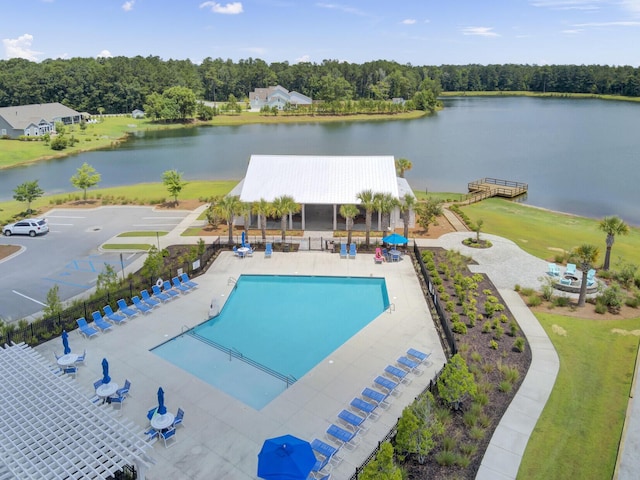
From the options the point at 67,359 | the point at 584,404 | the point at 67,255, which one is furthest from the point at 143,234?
the point at 584,404

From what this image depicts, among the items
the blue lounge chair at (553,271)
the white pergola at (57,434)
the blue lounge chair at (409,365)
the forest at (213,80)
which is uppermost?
the forest at (213,80)

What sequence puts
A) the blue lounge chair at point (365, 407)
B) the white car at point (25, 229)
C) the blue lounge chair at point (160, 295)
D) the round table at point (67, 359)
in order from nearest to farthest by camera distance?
the blue lounge chair at point (365, 407) < the round table at point (67, 359) < the blue lounge chair at point (160, 295) < the white car at point (25, 229)

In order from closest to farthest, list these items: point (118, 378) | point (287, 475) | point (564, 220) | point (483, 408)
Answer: point (287, 475) < point (483, 408) < point (118, 378) < point (564, 220)

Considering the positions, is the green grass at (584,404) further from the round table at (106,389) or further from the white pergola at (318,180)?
the white pergola at (318,180)

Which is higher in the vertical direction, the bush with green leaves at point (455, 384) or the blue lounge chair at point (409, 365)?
the bush with green leaves at point (455, 384)

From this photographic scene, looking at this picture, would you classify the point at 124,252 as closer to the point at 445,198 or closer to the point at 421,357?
the point at 421,357

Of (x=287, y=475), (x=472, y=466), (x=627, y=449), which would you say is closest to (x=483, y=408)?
(x=472, y=466)

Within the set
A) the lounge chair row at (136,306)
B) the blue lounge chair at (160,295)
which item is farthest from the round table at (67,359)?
the blue lounge chair at (160,295)

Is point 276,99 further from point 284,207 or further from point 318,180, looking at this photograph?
point 284,207
